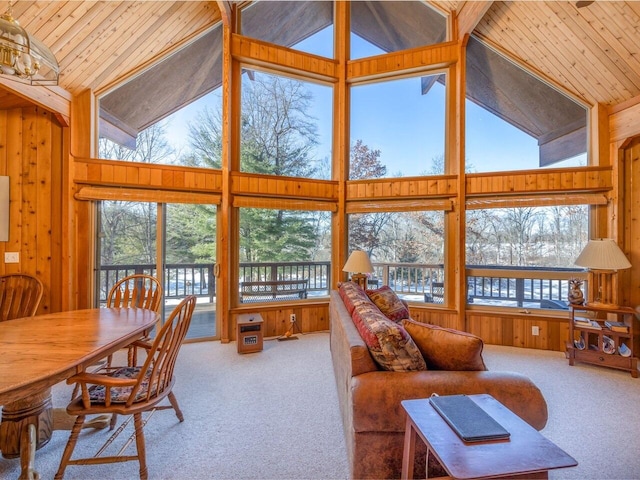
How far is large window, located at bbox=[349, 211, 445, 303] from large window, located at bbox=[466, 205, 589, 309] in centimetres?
43

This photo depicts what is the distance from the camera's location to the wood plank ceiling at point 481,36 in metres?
2.94

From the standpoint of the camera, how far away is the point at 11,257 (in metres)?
3.33

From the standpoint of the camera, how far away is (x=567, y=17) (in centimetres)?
331

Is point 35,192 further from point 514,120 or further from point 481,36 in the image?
point 514,120

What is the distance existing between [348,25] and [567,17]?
2.81 m

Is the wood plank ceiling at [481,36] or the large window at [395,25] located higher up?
the large window at [395,25]

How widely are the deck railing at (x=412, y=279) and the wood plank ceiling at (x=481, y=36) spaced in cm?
225

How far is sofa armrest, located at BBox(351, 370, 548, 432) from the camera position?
1562 millimetres

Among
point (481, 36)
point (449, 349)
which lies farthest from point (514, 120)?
point (449, 349)

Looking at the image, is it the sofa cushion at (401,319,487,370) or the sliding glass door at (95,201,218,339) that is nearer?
the sofa cushion at (401,319,487,370)

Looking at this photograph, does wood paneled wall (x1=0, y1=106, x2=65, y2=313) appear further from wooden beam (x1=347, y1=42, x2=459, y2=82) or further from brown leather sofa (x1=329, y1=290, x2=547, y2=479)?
wooden beam (x1=347, y1=42, x2=459, y2=82)

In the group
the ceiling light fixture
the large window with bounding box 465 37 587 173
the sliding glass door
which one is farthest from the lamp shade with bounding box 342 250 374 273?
the ceiling light fixture

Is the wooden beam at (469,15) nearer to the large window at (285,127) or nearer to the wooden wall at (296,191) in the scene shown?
the wooden wall at (296,191)

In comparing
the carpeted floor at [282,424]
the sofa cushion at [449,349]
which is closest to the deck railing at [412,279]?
the carpeted floor at [282,424]
